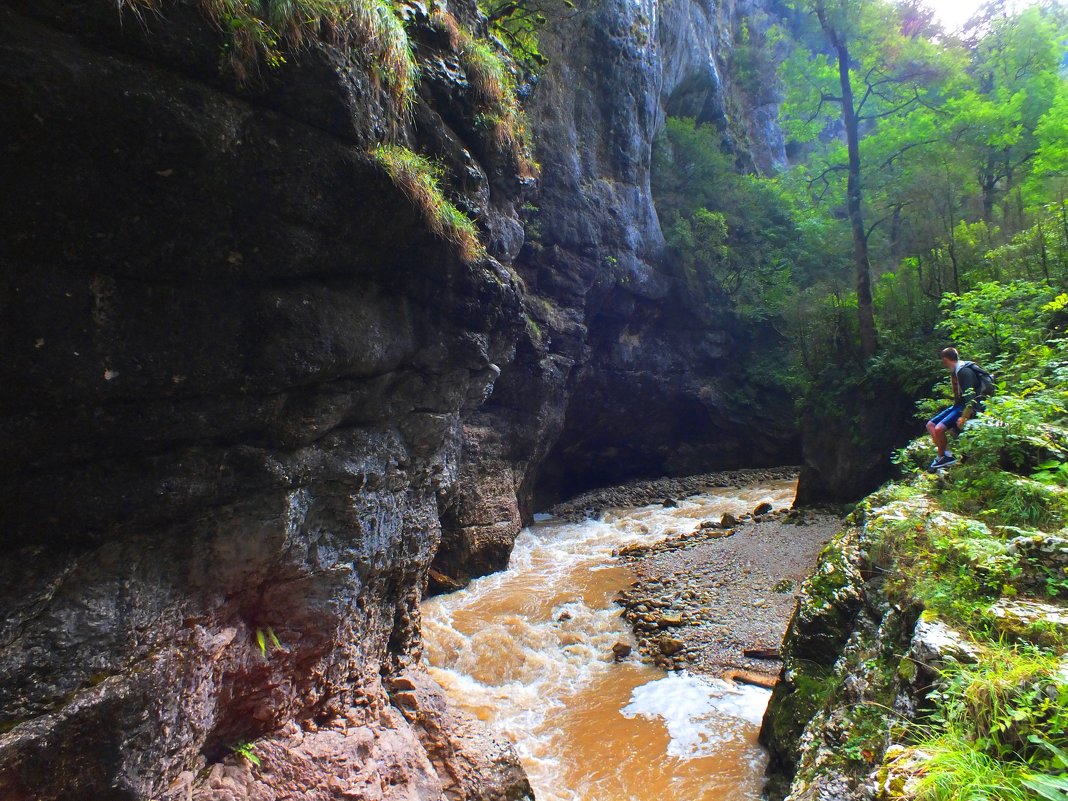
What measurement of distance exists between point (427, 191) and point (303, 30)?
1.64 m

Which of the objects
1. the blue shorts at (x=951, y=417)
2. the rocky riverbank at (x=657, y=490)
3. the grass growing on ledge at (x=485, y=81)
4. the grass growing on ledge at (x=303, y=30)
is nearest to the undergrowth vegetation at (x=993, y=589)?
the blue shorts at (x=951, y=417)

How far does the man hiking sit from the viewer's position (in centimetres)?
716

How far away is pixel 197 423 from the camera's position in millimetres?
4469

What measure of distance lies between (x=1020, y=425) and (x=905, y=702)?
3.90m

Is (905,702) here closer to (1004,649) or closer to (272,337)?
(1004,649)

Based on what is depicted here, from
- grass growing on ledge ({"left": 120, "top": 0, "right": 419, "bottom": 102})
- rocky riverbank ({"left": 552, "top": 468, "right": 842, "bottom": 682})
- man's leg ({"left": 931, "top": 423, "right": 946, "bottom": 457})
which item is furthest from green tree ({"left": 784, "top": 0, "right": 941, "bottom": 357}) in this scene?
grass growing on ledge ({"left": 120, "top": 0, "right": 419, "bottom": 102})

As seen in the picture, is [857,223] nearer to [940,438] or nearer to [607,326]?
[607,326]

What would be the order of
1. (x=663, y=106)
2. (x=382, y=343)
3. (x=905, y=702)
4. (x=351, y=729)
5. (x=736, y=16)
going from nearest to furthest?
(x=905, y=702) < (x=351, y=729) < (x=382, y=343) < (x=663, y=106) < (x=736, y=16)

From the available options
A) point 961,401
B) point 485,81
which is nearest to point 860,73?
point 961,401

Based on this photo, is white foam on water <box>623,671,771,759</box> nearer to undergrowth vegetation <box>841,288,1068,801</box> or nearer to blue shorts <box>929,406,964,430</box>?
undergrowth vegetation <box>841,288,1068,801</box>

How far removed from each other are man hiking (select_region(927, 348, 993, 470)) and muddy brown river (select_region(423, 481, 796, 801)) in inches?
160

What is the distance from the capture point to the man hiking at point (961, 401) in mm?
7160

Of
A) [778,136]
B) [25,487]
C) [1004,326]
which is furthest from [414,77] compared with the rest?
[778,136]

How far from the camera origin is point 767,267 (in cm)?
2256
